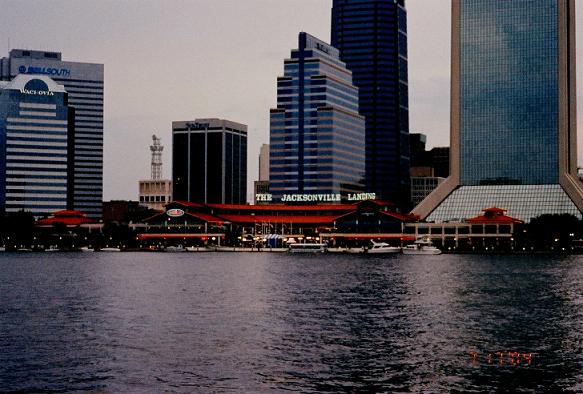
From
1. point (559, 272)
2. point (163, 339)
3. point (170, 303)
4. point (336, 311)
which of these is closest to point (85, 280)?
point (170, 303)

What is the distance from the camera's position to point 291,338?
235ft

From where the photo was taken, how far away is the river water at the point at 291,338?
53.7 m

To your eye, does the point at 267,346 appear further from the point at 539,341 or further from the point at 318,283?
the point at 318,283

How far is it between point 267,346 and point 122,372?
46.3ft
